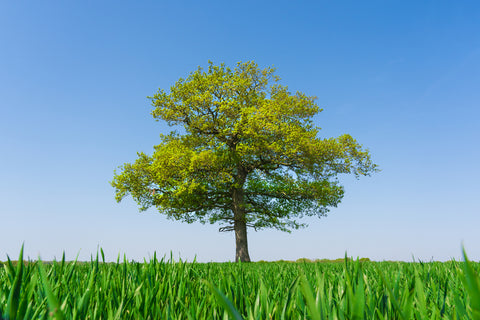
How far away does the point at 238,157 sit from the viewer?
1956cm

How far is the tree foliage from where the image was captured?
18.1m

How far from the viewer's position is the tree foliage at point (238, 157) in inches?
712

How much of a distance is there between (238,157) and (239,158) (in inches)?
4.9

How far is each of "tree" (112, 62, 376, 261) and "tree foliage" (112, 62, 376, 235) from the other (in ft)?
0.18

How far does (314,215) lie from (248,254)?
469 centimetres

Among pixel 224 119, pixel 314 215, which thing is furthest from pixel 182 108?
pixel 314 215

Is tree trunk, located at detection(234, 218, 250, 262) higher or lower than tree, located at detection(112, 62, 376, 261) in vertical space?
lower

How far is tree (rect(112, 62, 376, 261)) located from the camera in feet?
59.4

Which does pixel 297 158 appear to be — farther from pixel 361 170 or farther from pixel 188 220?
pixel 188 220

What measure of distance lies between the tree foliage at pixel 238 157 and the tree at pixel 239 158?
56mm

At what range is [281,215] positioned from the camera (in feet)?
68.4

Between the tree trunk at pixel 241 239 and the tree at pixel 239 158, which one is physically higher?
the tree at pixel 239 158

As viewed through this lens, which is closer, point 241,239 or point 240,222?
point 241,239

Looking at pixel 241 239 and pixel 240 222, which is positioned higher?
pixel 240 222
